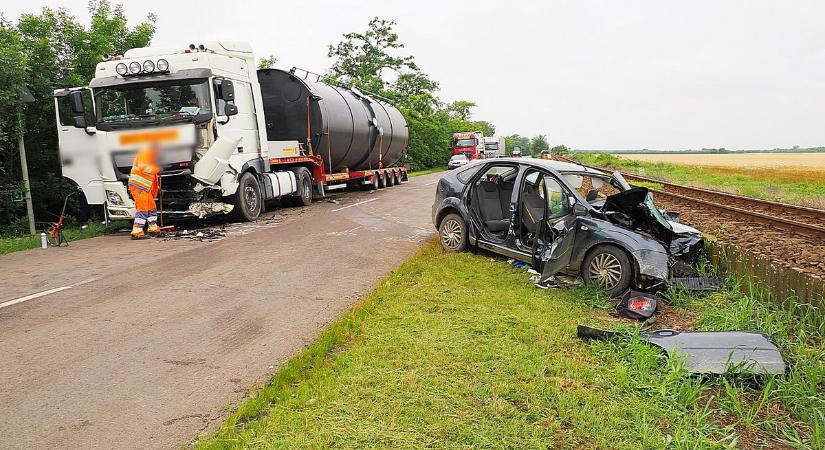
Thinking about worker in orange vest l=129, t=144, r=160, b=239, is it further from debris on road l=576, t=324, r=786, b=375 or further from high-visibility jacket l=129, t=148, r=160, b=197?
debris on road l=576, t=324, r=786, b=375

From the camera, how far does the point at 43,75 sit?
13.8 m

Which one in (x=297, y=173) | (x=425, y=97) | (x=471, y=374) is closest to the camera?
(x=471, y=374)

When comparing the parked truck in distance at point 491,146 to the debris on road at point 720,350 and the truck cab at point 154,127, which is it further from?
the debris on road at point 720,350

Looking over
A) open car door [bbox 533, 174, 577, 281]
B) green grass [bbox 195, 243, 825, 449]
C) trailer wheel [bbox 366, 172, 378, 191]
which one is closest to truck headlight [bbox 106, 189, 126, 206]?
green grass [bbox 195, 243, 825, 449]

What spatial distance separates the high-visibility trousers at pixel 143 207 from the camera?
1141cm

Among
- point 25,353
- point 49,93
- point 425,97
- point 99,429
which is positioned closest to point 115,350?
point 25,353

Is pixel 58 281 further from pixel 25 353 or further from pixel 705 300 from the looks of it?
pixel 705 300

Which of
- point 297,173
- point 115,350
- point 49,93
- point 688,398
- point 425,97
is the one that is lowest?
Result: point 688,398

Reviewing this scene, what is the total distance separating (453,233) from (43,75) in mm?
11294

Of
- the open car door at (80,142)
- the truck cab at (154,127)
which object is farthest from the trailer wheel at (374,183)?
the open car door at (80,142)

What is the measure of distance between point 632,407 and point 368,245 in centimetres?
691

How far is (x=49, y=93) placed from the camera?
45.3 ft

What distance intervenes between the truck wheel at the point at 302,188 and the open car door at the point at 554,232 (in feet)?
34.7

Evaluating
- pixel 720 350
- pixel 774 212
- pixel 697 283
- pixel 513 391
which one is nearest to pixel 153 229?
pixel 513 391
